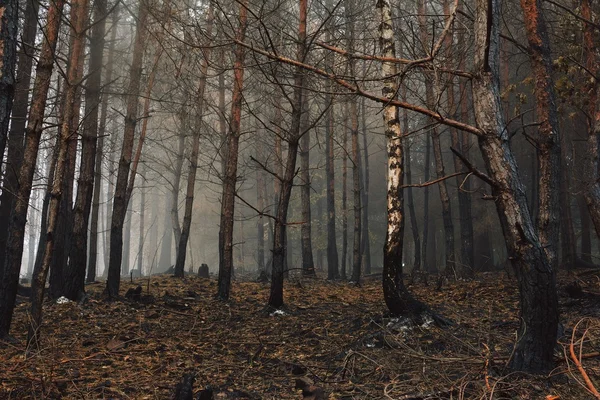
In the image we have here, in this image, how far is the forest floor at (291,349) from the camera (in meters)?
4.14

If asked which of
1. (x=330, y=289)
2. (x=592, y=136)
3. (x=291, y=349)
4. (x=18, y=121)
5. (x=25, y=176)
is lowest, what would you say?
(x=291, y=349)

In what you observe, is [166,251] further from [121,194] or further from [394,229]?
[394,229]

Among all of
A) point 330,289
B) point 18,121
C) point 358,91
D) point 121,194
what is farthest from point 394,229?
point 18,121

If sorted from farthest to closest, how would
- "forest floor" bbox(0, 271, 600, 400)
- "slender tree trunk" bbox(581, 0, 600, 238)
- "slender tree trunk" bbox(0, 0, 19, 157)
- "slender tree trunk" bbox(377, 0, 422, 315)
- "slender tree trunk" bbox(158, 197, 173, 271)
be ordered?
"slender tree trunk" bbox(158, 197, 173, 271) < "slender tree trunk" bbox(581, 0, 600, 238) < "slender tree trunk" bbox(377, 0, 422, 315) < "slender tree trunk" bbox(0, 0, 19, 157) < "forest floor" bbox(0, 271, 600, 400)

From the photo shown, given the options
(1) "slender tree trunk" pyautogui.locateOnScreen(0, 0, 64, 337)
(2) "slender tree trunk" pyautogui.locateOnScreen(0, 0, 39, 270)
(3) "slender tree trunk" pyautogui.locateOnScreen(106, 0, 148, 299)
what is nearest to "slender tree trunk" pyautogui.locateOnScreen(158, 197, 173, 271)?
(2) "slender tree trunk" pyautogui.locateOnScreen(0, 0, 39, 270)

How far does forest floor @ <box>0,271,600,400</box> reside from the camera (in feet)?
13.6

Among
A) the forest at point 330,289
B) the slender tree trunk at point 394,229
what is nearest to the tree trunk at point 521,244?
the forest at point 330,289

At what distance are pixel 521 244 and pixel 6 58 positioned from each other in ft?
15.4

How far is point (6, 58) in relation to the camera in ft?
14.5

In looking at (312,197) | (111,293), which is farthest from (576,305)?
(312,197)

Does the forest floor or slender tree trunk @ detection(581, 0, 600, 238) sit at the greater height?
slender tree trunk @ detection(581, 0, 600, 238)

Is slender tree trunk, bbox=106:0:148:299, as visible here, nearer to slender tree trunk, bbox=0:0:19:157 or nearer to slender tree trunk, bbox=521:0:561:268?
Result: slender tree trunk, bbox=0:0:19:157

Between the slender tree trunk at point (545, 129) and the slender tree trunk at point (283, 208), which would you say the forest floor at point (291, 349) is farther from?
the slender tree trunk at point (545, 129)

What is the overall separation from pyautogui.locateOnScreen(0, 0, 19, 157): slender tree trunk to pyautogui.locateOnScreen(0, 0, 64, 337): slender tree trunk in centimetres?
190
